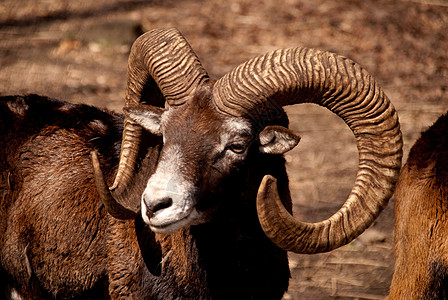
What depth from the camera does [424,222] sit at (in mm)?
5133

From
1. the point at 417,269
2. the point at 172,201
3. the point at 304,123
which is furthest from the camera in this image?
the point at 304,123

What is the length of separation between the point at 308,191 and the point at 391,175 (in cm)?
486

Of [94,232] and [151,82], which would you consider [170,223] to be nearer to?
[94,232]

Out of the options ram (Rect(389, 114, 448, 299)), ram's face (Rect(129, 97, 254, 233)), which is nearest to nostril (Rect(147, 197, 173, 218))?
ram's face (Rect(129, 97, 254, 233))

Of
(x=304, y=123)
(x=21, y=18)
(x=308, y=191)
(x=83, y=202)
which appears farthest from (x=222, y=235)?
(x=21, y=18)

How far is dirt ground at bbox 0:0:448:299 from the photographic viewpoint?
10.5 metres

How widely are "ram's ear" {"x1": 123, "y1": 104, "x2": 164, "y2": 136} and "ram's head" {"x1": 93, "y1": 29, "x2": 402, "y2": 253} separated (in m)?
0.23

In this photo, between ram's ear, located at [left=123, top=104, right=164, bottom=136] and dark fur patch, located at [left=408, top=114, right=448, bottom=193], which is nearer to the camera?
dark fur patch, located at [left=408, top=114, right=448, bottom=193]

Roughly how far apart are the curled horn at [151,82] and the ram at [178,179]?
1 centimetres

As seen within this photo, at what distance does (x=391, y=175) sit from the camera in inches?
181

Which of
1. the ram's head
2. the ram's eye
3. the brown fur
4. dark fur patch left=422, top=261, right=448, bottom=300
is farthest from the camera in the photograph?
the brown fur

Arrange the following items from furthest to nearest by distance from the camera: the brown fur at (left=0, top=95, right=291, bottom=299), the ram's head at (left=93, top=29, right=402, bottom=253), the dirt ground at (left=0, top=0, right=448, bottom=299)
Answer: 1. the dirt ground at (left=0, top=0, right=448, bottom=299)
2. the brown fur at (left=0, top=95, right=291, bottom=299)
3. the ram's head at (left=93, top=29, right=402, bottom=253)

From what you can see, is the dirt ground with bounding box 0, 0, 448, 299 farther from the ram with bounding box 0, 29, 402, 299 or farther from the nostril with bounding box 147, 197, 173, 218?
the nostril with bounding box 147, 197, 173, 218

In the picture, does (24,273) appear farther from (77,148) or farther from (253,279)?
(253,279)
